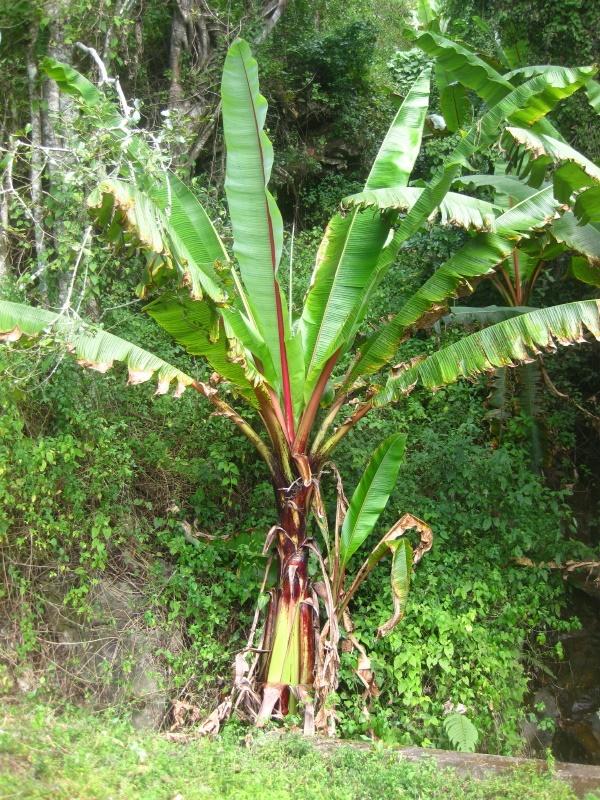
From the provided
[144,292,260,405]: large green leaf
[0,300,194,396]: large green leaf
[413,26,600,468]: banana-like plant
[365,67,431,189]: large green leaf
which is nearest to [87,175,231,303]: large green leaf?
[144,292,260,405]: large green leaf

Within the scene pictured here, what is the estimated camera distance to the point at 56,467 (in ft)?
20.1

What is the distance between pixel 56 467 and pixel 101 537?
2.15 ft

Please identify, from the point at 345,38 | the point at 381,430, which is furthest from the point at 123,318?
the point at 345,38

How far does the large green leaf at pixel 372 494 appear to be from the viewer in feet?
18.7

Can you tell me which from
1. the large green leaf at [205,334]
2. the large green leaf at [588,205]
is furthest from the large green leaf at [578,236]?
the large green leaf at [205,334]

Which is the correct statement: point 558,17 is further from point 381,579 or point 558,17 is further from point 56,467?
point 56,467

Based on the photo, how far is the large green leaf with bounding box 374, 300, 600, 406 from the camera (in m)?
5.18

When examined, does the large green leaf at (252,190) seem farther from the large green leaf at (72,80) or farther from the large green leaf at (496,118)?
the large green leaf at (72,80)

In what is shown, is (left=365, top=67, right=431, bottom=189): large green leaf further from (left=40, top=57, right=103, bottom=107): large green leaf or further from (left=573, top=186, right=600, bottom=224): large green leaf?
(left=40, top=57, right=103, bottom=107): large green leaf

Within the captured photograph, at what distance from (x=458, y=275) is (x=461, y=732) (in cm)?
317

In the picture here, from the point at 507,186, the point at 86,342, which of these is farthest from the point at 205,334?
the point at 507,186

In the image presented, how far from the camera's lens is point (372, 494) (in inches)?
227

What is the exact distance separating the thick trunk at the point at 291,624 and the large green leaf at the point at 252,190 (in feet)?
4.15

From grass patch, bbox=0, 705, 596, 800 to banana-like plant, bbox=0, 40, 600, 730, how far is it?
2.53 ft
